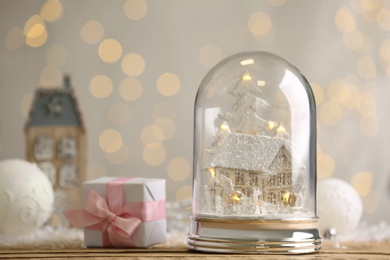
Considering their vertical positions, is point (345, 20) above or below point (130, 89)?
above

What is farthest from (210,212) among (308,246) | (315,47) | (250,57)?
(315,47)

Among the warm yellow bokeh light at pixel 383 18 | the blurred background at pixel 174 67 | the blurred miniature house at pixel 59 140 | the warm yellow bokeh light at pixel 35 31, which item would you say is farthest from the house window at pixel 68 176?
the warm yellow bokeh light at pixel 383 18

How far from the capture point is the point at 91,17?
2.55 metres

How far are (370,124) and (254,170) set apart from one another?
1341mm

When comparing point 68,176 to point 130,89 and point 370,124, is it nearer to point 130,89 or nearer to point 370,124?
point 130,89

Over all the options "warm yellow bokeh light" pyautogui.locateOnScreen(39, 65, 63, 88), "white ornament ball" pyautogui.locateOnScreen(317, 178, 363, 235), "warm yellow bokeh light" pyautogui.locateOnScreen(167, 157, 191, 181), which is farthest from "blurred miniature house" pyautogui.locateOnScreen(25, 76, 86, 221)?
"white ornament ball" pyautogui.locateOnScreen(317, 178, 363, 235)

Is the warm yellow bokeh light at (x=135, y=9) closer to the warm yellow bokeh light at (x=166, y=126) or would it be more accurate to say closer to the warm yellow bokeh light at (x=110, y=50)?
the warm yellow bokeh light at (x=110, y=50)

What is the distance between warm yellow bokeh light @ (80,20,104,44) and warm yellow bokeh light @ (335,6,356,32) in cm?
91

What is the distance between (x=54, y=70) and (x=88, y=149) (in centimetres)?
32

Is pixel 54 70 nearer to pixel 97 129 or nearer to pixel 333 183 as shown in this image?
pixel 97 129

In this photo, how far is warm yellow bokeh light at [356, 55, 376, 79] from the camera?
2.63 meters

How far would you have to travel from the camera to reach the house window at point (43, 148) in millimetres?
2328

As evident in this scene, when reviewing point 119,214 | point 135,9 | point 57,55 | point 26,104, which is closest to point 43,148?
point 26,104

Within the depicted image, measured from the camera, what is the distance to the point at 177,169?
2.56 meters
